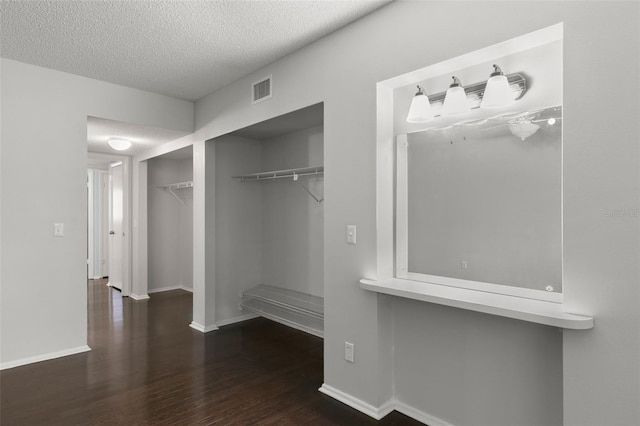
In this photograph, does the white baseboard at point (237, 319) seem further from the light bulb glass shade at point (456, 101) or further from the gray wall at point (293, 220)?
the light bulb glass shade at point (456, 101)

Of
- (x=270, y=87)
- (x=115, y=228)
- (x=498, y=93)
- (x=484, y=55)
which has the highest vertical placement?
(x=270, y=87)

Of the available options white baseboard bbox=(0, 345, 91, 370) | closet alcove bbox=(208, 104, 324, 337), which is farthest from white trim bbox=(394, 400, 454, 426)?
white baseboard bbox=(0, 345, 91, 370)

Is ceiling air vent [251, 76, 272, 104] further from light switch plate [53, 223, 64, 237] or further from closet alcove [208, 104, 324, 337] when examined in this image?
light switch plate [53, 223, 64, 237]

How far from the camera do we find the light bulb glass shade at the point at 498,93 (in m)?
1.89

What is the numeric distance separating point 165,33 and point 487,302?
2.72 meters

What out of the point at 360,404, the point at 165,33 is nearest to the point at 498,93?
the point at 360,404

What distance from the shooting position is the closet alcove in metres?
4.02

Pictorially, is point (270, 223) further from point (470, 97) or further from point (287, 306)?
point (470, 97)

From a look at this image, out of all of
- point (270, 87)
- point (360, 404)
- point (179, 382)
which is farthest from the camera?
point (270, 87)

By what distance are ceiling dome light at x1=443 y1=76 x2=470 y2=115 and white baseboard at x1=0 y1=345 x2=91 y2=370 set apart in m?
3.76

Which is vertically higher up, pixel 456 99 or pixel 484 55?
pixel 484 55

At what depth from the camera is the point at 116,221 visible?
20.3 feet

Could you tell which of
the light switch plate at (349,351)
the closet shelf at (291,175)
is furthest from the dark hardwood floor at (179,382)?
the closet shelf at (291,175)

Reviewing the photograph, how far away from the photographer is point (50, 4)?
90.6 inches
